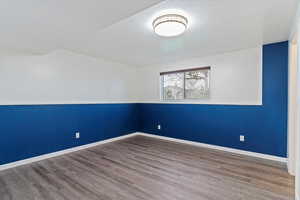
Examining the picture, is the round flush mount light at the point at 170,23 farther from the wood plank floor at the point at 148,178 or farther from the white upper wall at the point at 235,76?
the wood plank floor at the point at 148,178

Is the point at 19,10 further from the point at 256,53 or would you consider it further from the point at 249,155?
the point at 249,155

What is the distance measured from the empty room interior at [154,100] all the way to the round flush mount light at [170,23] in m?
0.02

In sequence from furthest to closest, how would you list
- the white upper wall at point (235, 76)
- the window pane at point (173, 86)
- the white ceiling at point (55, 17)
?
the window pane at point (173, 86), the white upper wall at point (235, 76), the white ceiling at point (55, 17)

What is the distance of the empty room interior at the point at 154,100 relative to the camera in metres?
1.84

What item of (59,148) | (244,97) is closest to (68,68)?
(59,148)

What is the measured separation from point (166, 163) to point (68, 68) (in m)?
2.86

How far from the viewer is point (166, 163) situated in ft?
9.32

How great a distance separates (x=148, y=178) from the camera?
230 cm

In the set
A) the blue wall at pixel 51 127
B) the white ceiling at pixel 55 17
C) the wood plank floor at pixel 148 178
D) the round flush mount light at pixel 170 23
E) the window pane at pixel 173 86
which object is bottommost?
the wood plank floor at pixel 148 178

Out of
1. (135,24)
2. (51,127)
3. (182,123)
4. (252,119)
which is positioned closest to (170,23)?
(135,24)

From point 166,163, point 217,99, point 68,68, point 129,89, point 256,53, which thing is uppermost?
point 256,53

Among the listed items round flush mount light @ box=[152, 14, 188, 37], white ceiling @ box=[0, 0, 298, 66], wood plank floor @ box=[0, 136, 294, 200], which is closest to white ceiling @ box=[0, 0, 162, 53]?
white ceiling @ box=[0, 0, 298, 66]

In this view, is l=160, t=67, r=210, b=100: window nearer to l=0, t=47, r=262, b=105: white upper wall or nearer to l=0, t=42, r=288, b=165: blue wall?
l=0, t=47, r=262, b=105: white upper wall

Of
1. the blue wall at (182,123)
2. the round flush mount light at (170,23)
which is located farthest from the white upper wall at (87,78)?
the round flush mount light at (170,23)
